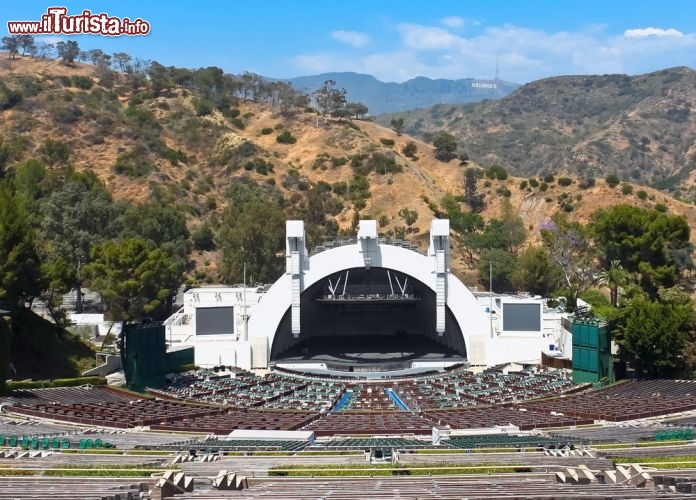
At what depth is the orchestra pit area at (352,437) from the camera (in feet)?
52.2

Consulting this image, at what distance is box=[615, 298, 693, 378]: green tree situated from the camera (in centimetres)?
4325

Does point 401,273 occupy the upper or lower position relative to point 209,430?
upper

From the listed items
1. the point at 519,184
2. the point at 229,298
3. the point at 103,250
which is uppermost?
the point at 519,184

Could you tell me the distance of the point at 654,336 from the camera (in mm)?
43375

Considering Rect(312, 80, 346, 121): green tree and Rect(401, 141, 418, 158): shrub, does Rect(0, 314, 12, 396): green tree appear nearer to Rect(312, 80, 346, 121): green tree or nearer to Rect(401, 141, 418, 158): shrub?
Rect(401, 141, 418, 158): shrub

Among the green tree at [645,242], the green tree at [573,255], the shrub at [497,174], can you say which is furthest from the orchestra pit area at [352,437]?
the shrub at [497,174]

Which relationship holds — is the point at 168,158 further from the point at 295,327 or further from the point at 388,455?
the point at 388,455

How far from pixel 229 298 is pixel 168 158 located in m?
55.4

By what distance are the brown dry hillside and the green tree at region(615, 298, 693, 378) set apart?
43.8 metres

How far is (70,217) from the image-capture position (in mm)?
71062

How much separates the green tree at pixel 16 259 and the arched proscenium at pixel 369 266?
1426 centimetres

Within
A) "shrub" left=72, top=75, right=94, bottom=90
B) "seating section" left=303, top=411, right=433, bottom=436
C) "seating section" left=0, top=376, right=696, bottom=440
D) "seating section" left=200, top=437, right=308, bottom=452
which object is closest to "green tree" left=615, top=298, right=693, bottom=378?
"seating section" left=0, top=376, right=696, bottom=440

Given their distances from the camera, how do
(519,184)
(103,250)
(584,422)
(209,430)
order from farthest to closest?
(519,184) < (103,250) < (584,422) < (209,430)

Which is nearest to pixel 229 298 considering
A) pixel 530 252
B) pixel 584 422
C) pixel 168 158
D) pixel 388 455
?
pixel 530 252
